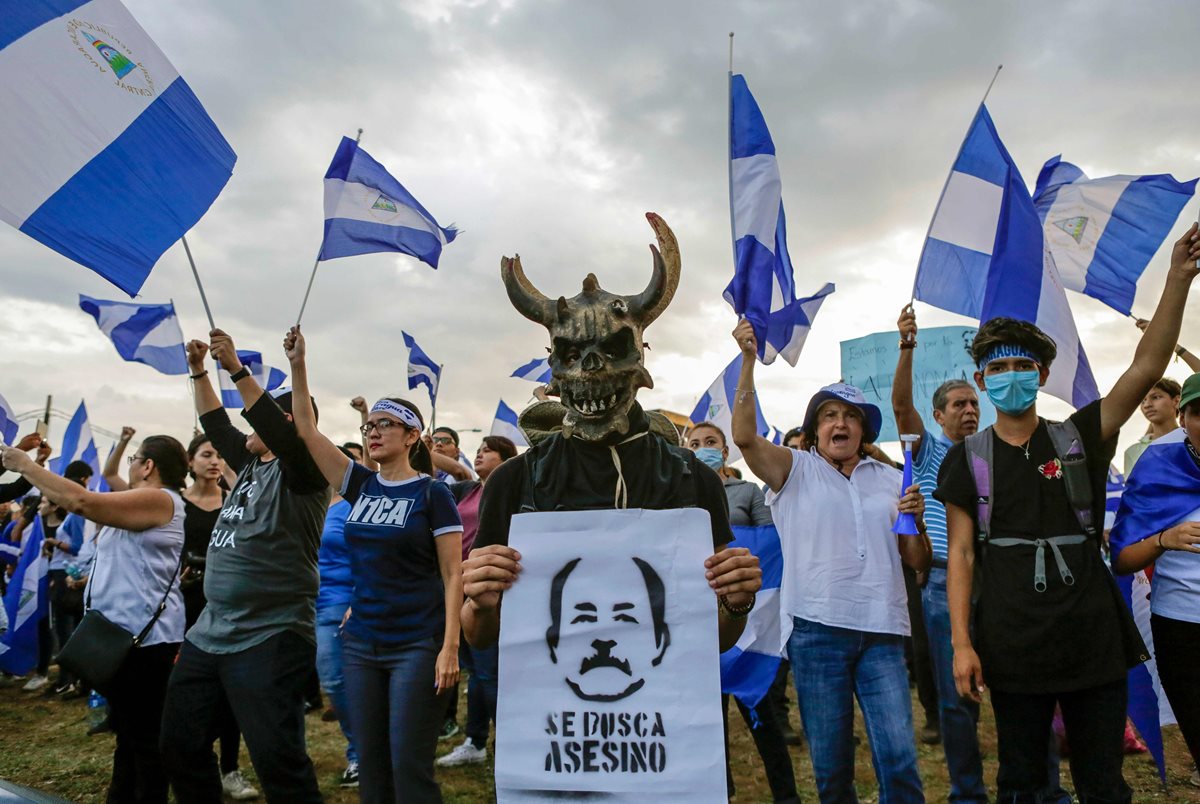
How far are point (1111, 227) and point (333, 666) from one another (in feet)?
21.2

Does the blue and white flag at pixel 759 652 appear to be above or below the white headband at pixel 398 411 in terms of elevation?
below

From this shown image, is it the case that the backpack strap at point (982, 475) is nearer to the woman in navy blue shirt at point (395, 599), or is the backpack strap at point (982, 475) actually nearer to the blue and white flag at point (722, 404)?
the woman in navy blue shirt at point (395, 599)

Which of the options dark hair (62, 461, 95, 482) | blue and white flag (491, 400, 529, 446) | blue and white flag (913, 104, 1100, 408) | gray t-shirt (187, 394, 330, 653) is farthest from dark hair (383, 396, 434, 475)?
blue and white flag (491, 400, 529, 446)

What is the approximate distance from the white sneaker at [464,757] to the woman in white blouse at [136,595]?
2.11m

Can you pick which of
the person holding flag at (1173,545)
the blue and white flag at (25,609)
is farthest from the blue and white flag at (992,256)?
the blue and white flag at (25,609)

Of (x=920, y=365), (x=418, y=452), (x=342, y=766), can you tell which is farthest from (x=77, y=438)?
(x=920, y=365)

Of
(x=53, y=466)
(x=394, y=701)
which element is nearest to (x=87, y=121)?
(x=394, y=701)

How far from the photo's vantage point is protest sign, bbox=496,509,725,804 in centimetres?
233

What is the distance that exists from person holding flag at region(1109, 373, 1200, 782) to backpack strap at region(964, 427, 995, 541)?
862 mm

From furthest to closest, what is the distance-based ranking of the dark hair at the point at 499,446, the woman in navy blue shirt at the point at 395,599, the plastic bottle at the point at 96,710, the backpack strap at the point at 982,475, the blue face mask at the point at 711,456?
the plastic bottle at the point at 96,710, the dark hair at the point at 499,446, the blue face mask at the point at 711,456, the woman in navy blue shirt at the point at 395,599, the backpack strap at the point at 982,475

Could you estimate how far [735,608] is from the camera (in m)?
2.42

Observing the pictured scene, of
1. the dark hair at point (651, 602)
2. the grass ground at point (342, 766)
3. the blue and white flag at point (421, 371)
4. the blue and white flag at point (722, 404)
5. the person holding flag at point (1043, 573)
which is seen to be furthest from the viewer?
the blue and white flag at point (421, 371)

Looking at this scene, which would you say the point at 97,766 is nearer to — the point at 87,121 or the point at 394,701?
the point at 394,701

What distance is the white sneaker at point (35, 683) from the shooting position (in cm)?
903
